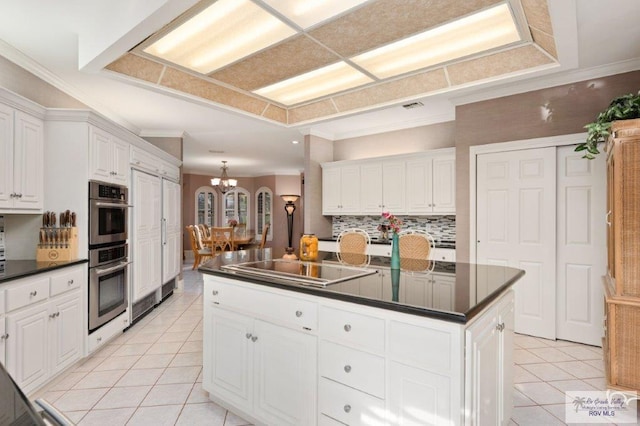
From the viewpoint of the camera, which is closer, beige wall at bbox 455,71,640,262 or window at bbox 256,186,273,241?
beige wall at bbox 455,71,640,262

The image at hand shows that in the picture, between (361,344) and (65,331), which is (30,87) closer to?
(65,331)

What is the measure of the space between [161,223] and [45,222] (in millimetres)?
1906

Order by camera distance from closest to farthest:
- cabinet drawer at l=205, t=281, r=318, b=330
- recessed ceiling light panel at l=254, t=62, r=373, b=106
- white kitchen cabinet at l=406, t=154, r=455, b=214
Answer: cabinet drawer at l=205, t=281, r=318, b=330 → recessed ceiling light panel at l=254, t=62, r=373, b=106 → white kitchen cabinet at l=406, t=154, r=455, b=214

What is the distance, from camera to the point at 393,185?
509cm

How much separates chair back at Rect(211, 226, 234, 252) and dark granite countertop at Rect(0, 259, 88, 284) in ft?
16.6

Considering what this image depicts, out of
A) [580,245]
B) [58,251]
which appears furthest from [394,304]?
[580,245]

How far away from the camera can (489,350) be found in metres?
1.56

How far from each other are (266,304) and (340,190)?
3.84 m

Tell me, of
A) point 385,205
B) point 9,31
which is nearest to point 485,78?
point 385,205

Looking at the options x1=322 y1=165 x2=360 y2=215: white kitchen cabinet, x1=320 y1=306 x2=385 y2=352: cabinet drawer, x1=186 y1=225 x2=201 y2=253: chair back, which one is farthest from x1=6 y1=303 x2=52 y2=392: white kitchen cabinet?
x1=186 y1=225 x2=201 y2=253: chair back

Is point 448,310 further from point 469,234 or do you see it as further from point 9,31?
point 9,31

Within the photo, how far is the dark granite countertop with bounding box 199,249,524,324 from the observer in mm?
1346

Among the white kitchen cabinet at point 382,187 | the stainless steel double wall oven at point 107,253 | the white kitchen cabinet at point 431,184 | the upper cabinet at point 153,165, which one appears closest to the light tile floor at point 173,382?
the stainless steel double wall oven at point 107,253

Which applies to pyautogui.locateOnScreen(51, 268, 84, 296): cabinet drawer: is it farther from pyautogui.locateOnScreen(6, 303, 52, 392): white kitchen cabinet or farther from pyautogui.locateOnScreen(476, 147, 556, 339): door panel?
pyautogui.locateOnScreen(476, 147, 556, 339): door panel
